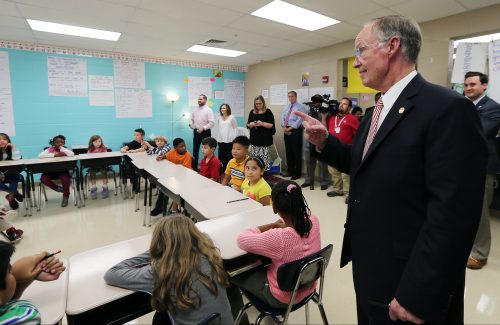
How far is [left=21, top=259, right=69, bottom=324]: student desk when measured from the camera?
100cm

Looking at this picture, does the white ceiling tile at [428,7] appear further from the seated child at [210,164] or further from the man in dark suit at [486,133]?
the seated child at [210,164]

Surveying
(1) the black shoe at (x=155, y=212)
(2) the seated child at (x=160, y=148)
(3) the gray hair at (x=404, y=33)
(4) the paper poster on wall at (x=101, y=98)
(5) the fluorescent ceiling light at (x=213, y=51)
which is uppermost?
(5) the fluorescent ceiling light at (x=213, y=51)

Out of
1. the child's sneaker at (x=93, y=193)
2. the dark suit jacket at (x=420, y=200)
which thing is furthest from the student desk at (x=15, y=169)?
the dark suit jacket at (x=420, y=200)

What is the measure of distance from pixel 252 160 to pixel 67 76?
5022mm

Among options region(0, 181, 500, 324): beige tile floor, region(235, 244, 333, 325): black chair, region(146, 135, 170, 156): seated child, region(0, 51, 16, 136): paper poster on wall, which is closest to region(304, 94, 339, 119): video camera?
region(0, 181, 500, 324): beige tile floor

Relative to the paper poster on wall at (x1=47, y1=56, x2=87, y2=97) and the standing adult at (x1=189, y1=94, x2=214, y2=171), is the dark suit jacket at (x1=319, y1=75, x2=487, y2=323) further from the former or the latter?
the paper poster on wall at (x1=47, y1=56, x2=87, y2=97)

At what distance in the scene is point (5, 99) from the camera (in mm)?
5129

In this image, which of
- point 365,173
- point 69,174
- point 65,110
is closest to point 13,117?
point 65,110

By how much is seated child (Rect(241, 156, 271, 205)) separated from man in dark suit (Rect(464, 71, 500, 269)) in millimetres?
1750

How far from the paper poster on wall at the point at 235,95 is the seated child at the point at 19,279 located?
22.4ft

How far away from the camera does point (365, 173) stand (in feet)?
3.12

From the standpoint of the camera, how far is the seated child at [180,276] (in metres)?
1.07

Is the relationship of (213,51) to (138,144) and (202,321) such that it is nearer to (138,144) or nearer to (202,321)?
(138,144)

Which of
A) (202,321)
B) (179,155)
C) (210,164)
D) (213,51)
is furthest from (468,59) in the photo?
(202,321)
